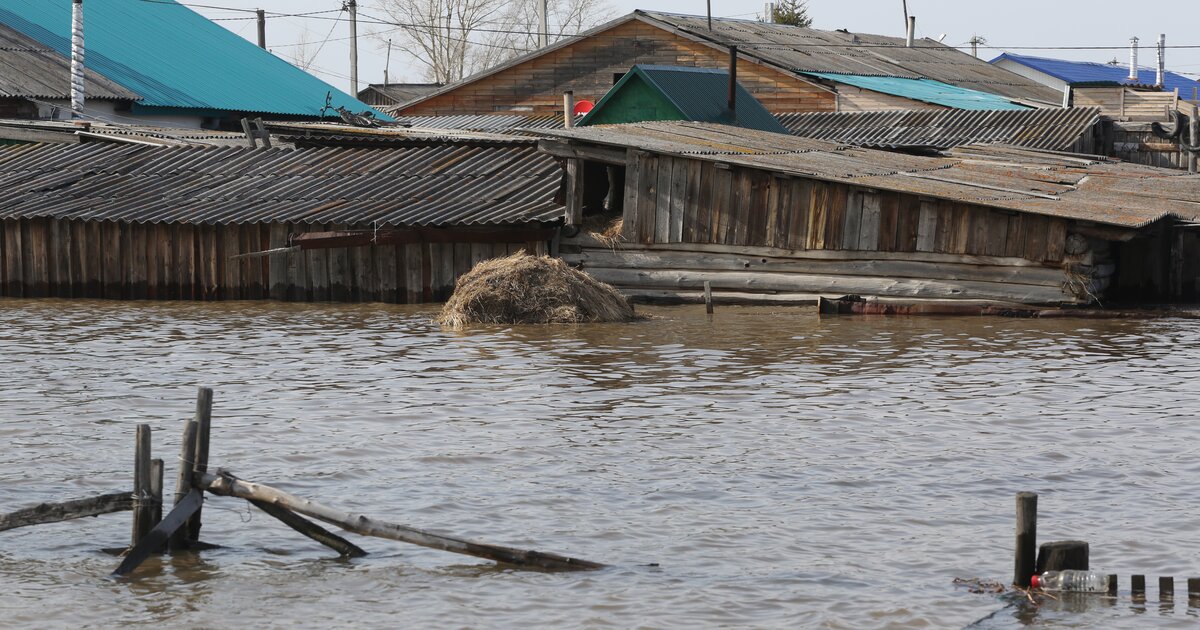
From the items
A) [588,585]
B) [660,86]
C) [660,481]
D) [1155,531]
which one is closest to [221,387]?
[660,481]

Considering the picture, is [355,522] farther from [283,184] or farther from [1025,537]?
[283,184]

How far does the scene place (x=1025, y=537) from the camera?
7.64 meters

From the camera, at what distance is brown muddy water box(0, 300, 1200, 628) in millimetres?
7879

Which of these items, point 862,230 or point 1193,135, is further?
point 1193,135

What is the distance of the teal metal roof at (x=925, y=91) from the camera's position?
1613 inches

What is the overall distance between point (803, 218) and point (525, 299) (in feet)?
15.0

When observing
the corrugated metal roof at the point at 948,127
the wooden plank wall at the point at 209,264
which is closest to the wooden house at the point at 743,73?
the corrugated metal roof at the point at 948,127

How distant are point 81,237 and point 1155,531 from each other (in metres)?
18.9

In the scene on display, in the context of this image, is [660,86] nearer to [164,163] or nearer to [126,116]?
[164,163]

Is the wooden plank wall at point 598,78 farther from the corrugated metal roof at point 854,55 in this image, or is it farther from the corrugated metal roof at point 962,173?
the corrugated metal roof at point 962,173

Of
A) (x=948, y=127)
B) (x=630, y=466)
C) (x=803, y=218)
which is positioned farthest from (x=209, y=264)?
(x=948, y=127)

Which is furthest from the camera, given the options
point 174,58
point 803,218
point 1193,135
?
point 174,58

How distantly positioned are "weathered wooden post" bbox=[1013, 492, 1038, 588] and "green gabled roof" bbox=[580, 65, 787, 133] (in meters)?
25.0

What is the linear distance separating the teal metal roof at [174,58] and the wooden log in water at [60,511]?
32.2m
